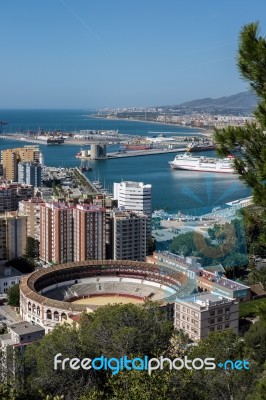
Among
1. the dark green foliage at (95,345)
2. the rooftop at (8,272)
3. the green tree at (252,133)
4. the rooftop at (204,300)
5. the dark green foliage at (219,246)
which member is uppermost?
the green tree at (252,133)

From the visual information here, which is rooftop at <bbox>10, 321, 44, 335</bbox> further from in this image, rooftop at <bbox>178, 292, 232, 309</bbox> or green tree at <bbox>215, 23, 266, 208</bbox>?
green tree at <bbox>215, 23, 266, 208</bbox>

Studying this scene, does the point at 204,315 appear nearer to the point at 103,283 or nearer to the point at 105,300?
the point at 105,300

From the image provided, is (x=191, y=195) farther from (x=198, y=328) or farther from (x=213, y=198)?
(x=198, y=328)

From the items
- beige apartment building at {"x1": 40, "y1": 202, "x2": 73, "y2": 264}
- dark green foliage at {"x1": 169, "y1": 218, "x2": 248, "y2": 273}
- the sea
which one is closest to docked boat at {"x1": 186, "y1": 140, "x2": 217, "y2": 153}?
the sea

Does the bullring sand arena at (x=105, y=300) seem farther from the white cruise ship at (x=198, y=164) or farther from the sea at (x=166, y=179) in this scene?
the white cruise ship at (x=198, y=164)

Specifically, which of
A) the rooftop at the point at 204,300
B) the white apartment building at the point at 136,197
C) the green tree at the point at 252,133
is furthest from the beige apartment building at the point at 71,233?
the green tree at the point at 252,133

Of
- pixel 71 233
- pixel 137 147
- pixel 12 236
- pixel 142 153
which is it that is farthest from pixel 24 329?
pixel 137 147
